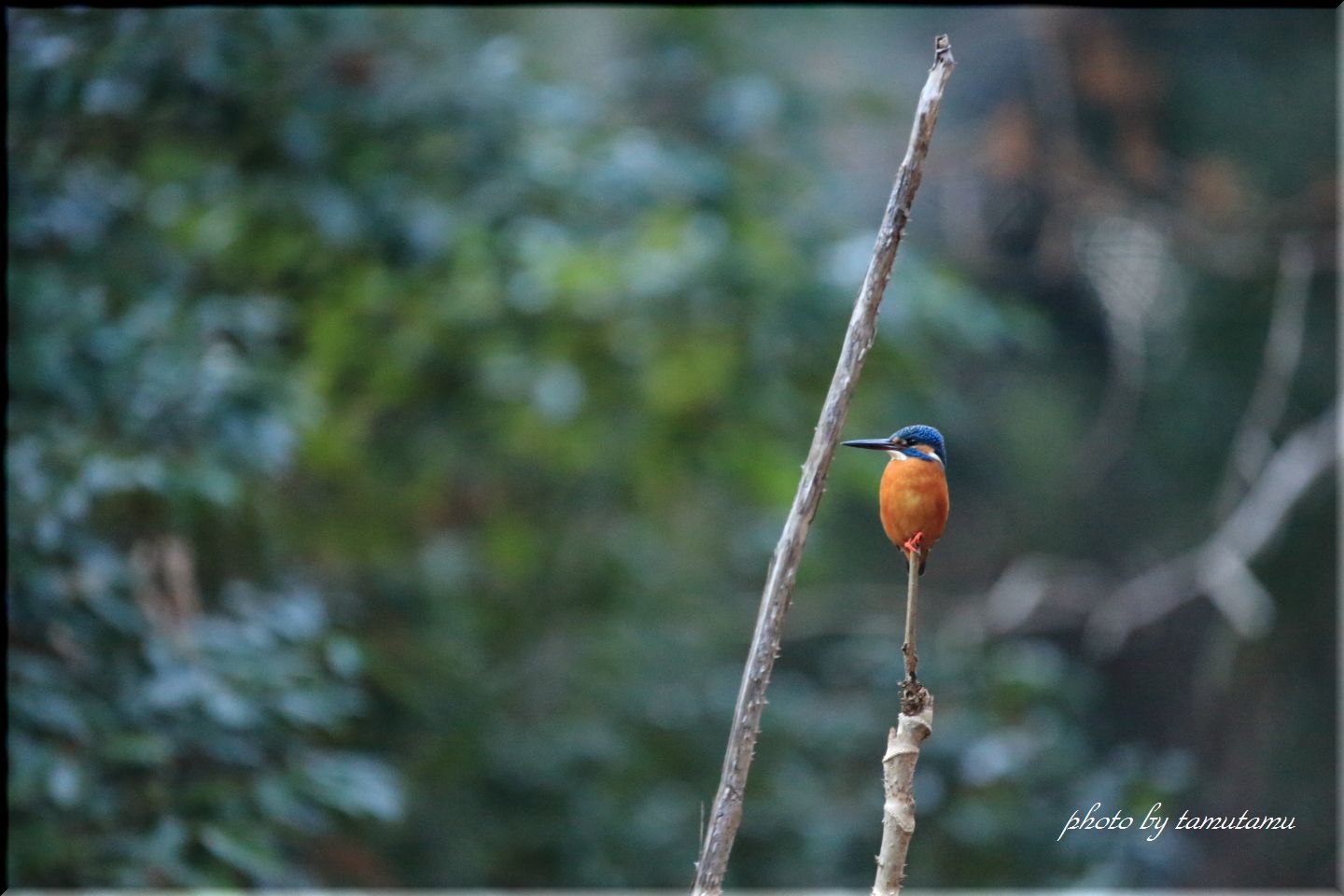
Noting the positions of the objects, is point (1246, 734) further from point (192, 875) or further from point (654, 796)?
point (192, 875)

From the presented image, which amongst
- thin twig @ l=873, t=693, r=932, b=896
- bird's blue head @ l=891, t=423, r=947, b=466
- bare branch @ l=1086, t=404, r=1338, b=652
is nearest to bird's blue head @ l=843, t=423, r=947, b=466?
bird's blue head @ l=891, t=423, r=947, b=466

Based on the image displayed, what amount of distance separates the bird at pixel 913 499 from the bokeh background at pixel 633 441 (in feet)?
4.31

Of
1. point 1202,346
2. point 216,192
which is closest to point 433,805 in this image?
point 216,192

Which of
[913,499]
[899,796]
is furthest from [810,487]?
[899,796]

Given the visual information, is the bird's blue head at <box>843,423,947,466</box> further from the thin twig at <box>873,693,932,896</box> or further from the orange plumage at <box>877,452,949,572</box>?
the thin twig at <box>873,693,932,896</box>

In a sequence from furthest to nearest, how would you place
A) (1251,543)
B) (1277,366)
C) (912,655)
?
(1277,366)
(1251,543)
(912,655)

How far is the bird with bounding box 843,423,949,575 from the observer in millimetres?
500

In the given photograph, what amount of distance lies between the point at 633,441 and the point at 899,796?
308 cm

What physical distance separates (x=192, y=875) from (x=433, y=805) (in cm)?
150

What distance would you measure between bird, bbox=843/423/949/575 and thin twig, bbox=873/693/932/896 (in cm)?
8

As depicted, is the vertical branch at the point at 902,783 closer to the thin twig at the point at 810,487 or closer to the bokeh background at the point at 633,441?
the thin twig at the point at 810,487

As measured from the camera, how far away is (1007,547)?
5.53 metres

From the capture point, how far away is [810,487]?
52cm

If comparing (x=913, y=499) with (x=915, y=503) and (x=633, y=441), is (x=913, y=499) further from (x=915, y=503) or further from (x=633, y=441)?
(x=633, y=441)
